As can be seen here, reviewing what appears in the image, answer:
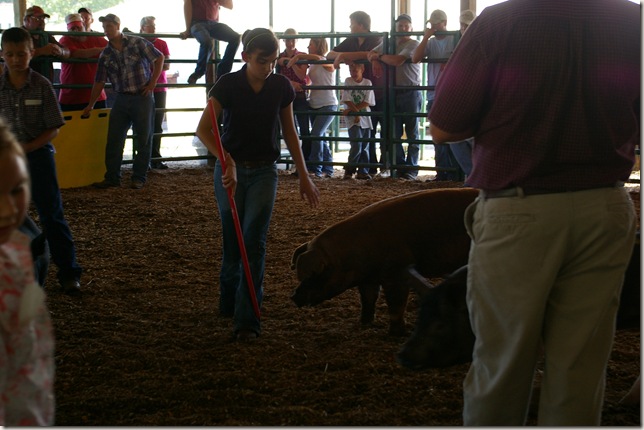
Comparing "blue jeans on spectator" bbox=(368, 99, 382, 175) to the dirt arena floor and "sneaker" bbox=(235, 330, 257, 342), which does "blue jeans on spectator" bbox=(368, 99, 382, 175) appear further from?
"sneaker" bbox=(235, 330, 257, 342)

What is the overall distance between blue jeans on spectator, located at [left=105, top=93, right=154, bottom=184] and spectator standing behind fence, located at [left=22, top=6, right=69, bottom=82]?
90 cm

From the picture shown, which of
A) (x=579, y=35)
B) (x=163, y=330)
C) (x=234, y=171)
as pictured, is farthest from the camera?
(x=163, y=330)

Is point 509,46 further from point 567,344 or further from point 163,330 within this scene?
point 163,330

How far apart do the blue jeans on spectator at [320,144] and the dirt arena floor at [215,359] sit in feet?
16.5

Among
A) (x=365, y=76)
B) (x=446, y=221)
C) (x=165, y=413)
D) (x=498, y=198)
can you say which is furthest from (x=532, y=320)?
(x=365, y=76)

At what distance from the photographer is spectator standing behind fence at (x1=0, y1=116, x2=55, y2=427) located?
207cm

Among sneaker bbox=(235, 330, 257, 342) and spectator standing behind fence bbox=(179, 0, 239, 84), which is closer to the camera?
sneaker bbox=(235, 330, 257, 342)

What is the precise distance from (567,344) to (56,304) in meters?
3.93

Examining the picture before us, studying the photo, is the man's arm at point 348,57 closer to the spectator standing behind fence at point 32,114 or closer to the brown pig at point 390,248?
the spectator standing behind fence at point 32,114

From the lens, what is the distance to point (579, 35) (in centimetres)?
238

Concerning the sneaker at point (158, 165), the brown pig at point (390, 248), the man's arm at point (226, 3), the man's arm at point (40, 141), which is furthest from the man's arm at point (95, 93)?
the brown pig at point (390, 248)

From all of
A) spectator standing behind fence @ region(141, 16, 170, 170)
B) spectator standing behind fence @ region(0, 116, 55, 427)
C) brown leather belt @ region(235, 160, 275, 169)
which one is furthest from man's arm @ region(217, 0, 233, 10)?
spectator standing behind fence @ region(0, 116, 55, 427)

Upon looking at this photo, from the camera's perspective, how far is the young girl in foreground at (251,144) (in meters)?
4.59

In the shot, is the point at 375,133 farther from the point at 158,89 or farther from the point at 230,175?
the point at 230,175
